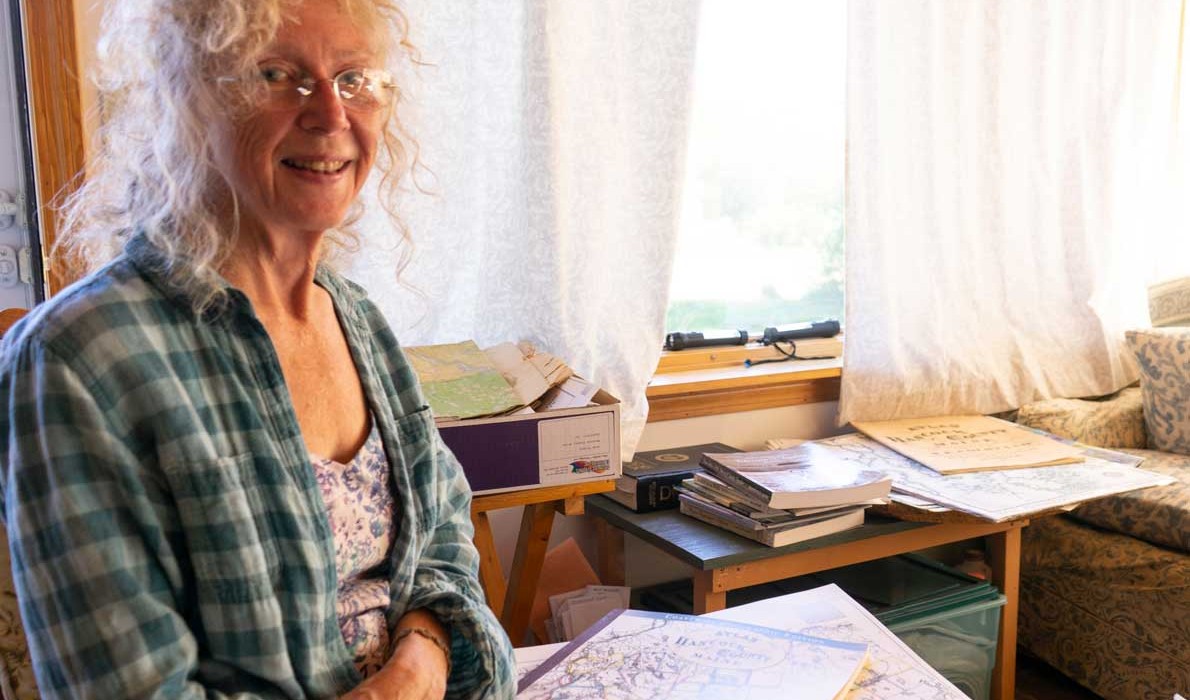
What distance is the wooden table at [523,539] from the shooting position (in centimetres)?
168

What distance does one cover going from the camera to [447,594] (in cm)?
104

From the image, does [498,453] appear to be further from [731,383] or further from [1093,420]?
[1093,420]

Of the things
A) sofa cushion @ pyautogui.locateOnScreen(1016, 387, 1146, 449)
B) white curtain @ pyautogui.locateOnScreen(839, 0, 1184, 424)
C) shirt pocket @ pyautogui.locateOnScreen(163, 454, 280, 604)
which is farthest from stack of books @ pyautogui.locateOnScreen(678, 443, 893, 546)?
shirt pocket @ pyautogui.locateOnScreen(163, 454, 280, 604)

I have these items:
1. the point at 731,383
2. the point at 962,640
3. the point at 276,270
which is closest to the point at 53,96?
the point at 276,270

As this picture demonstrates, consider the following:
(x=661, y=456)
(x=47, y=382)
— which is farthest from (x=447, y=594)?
(x=661, y=456)

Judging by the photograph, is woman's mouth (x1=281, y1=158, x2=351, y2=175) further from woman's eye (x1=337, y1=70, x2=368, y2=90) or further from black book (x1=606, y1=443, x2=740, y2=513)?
black book (x1=606, y1=443, x2=740, y2=513)

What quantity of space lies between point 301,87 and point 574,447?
0.89 m

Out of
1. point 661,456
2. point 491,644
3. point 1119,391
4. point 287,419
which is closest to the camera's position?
point 287,419

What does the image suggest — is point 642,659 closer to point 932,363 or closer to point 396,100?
point 396,100

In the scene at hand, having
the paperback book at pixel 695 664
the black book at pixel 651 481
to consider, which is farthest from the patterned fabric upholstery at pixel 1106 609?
the paperback book at pixel 695 664

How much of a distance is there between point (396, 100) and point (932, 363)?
69.4 inches

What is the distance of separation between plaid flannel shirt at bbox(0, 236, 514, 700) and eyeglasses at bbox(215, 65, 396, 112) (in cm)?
16

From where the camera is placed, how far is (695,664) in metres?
1.14

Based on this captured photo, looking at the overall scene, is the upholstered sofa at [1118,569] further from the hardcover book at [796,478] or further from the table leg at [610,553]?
the table leg at [610,553]
